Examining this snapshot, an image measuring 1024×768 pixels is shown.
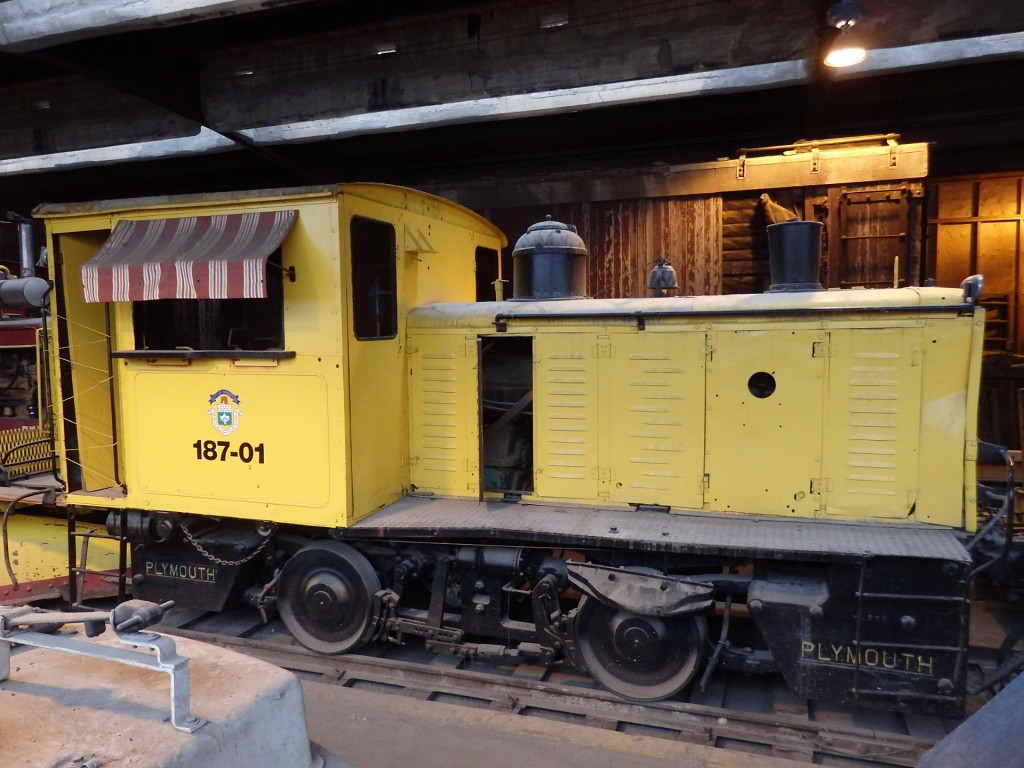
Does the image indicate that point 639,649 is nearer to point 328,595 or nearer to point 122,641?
point 328,595

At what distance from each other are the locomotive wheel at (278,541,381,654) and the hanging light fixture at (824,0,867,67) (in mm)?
5291

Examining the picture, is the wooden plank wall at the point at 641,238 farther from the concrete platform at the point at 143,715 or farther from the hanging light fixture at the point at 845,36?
the concrete platform at the point at 143,715

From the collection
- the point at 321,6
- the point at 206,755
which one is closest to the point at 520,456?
the point at 206,755

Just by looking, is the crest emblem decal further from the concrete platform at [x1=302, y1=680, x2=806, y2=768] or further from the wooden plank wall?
the wooden plank wall

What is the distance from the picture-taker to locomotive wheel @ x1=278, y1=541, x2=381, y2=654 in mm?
4816

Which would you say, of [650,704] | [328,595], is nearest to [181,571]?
[328,595]

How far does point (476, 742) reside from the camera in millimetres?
3771

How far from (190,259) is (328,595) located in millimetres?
2507

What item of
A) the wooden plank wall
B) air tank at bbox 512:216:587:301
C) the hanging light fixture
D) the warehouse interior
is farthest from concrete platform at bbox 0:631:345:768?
the wooden plank wall

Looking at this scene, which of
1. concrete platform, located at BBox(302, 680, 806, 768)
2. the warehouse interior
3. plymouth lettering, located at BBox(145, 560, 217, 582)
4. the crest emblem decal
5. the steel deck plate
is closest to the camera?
concrete platform, located at BBox(302, 680, 806, 768)

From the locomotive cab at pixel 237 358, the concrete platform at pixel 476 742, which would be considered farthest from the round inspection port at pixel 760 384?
the locomotive cab at pixel 237 358

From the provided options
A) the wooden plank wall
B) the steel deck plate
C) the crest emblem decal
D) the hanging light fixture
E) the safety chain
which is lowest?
the safety chain

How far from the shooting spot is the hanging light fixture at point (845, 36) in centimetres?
499

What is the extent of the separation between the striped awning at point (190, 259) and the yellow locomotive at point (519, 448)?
0.9 inches
